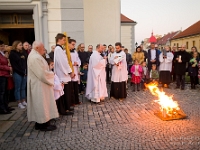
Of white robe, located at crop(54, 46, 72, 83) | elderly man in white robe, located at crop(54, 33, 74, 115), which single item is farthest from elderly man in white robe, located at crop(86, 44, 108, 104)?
white robe, located at crop(54, 46, 72, 83)

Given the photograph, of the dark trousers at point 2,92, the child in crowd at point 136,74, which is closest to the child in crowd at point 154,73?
Answer: the child in crowd at point 136,74

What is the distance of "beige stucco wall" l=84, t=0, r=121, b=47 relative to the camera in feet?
34.4

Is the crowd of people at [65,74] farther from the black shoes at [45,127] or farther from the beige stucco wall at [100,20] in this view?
the beige stucco wall at [100,20]

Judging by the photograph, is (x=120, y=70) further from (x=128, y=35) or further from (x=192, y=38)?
(x=192, y=38)

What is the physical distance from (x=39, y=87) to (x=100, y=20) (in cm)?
713

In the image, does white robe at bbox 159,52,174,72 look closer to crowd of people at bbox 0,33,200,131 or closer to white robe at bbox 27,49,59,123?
crowd of people at bbox 0,33,200,131

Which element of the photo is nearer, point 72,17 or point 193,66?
point 193,66

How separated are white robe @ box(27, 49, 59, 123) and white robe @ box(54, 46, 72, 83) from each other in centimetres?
110

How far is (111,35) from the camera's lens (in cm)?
1074

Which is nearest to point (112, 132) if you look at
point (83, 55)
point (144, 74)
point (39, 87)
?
point (39, 87)

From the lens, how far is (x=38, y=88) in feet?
14.1

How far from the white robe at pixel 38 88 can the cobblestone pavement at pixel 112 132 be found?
1.48 ft

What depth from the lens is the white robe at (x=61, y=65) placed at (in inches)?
215

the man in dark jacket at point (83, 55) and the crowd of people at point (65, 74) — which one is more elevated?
the man in dark jacket at point (83, 55)
